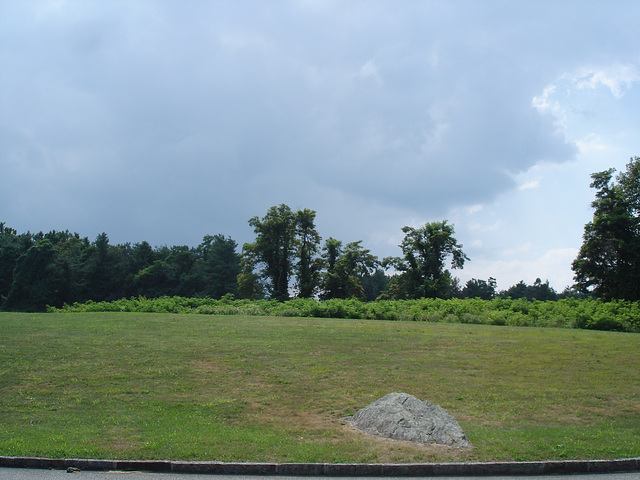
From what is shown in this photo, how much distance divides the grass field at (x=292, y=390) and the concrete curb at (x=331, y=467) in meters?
0.24

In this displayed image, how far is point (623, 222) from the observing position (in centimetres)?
4272

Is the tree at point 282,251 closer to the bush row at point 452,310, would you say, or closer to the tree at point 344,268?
the tree at point 344,268

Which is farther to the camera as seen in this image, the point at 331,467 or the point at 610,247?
the point at 610,247

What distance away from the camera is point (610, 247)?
43156 mm

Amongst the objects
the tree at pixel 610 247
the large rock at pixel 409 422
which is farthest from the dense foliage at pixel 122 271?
the large rock at pixel 409 422

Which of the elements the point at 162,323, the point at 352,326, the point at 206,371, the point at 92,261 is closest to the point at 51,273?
the point at 92,261

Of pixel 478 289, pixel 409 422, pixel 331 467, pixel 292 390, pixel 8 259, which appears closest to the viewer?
pixel 331 467

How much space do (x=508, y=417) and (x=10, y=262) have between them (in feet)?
279

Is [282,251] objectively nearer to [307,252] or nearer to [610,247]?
[307,252]

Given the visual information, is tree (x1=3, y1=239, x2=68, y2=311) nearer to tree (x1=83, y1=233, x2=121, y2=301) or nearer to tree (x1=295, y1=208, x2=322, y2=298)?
tree (x1=83, y1=233, x2=121, y2=301)

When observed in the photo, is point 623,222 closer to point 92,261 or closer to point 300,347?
point 300,347

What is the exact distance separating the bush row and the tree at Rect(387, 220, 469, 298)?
20913 millimetres

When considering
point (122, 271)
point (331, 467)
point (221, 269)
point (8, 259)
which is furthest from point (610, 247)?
point (8, 259)

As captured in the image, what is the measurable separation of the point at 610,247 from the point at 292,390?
4217cm
